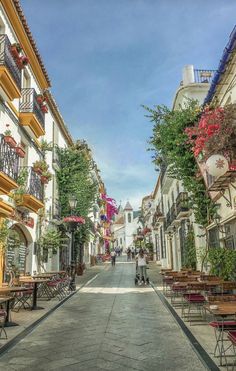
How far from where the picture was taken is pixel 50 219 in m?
18.6

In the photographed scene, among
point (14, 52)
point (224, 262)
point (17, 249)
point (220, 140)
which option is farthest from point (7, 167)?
point (224, 262)

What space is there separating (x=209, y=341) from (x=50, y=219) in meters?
13.4

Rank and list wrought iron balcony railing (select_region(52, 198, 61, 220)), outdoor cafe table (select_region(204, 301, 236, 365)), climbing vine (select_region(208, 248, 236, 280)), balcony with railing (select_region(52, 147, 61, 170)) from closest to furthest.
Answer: outdoor cafe table (select_region(204, 301, 236, 365)) → climbing vine (select_region(208, 248, 236, 280)) → wrought iron balcony railing (select_region(52, 198, 61, 220)) → balcony with railing (select_region(52, 147, 61, 170))

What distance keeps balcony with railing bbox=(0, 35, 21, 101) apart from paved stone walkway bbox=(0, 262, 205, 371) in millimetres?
6732

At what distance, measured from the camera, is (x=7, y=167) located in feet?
34.3

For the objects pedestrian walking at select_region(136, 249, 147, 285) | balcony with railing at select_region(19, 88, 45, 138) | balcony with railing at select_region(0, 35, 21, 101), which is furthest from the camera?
pedestrian walking at select_region(136, 249, 147, 285)

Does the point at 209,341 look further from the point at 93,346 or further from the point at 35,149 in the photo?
the point at 35,149

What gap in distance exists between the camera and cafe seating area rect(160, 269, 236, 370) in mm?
5086

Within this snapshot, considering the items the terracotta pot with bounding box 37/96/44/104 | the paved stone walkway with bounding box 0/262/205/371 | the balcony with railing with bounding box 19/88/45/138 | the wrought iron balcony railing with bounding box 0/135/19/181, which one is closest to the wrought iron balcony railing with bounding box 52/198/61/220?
the balcony with railing with bounding box 19/88/45/138

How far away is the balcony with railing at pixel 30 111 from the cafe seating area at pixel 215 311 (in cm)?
765

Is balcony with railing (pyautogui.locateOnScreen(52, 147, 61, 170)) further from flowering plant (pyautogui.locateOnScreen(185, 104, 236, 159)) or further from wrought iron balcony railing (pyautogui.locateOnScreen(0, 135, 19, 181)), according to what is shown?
flowering plant (pyautogui.locateOnScreen(185, 104, 236, 159))

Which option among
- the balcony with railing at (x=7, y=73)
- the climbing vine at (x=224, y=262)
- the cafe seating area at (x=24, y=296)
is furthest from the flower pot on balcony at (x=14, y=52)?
the climbing vine at (x=224, y=262)

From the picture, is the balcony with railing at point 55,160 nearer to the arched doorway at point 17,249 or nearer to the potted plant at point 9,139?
the arched doorway at point 17,249

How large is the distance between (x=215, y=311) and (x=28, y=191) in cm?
967
